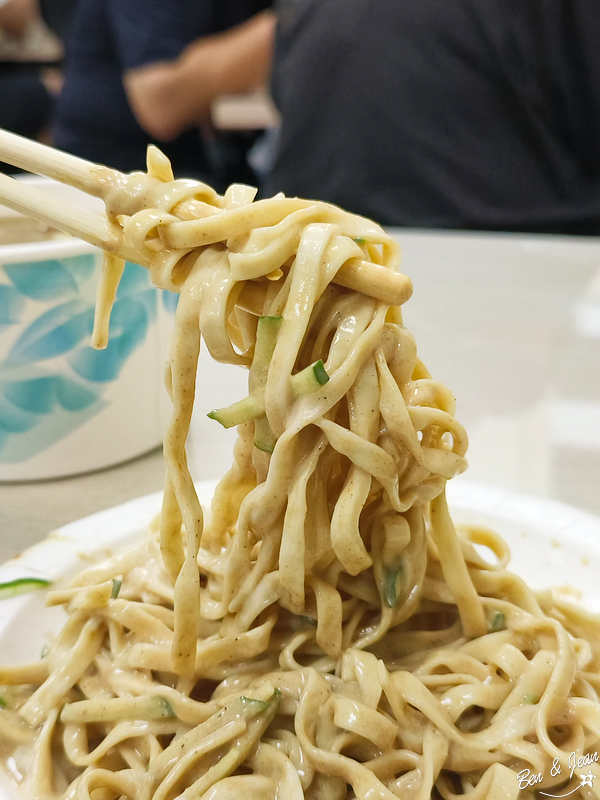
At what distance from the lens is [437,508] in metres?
0.90

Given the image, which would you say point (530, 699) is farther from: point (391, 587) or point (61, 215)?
point (61, 215)

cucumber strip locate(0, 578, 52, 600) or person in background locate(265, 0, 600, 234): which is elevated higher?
person in background locate(265, 0, 600, 234)

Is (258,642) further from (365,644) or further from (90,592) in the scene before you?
(90,592)

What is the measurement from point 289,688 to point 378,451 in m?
0.30

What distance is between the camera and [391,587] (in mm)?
877

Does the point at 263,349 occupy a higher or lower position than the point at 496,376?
higher

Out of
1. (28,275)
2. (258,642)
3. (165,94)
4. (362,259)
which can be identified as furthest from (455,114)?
(258,642)

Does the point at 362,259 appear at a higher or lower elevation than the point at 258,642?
higher

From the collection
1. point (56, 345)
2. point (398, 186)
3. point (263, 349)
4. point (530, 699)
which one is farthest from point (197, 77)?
point (530, 699)

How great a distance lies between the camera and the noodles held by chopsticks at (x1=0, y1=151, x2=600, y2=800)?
0.77m

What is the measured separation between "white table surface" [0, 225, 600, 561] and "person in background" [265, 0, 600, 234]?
0.61ft

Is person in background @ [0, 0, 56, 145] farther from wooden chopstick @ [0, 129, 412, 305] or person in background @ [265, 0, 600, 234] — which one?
wooden chopstick @ [0, 129, 412, 305]

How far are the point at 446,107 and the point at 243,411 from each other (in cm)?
Result: 236

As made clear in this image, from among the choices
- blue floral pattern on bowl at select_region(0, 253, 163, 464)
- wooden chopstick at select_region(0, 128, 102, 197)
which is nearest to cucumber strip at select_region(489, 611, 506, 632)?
wooden chopstick at select_region(0, 128, 102, 197)
